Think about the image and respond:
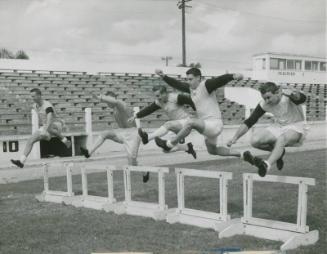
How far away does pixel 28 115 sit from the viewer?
2072 centimetres

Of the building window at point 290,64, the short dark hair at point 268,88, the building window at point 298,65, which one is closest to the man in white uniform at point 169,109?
the short dark hair at point 268,88

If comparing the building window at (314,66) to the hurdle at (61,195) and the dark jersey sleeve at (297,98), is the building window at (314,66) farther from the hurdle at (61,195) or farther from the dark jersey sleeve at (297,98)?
the dark jersey sleeve at (297,98)

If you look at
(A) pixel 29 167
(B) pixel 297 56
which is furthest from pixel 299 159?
(B) pixel 297 56

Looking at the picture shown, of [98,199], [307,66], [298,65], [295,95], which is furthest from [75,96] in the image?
[307,66]

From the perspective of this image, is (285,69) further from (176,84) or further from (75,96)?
(176,84)

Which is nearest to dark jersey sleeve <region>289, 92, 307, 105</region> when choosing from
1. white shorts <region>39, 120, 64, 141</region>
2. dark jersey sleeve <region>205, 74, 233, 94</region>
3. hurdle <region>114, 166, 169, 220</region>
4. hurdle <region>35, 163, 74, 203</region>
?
dark jersey sleeve <region>205, 74, 233, 94</region>

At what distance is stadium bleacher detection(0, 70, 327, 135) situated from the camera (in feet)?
68.3

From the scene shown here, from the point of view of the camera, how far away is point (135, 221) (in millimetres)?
9617

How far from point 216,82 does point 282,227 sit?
268 centimetres

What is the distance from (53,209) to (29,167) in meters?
7.22

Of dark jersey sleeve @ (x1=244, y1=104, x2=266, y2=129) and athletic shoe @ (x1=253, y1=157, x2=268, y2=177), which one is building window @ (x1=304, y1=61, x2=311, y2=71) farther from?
athletic shoe @ (x1=253, y1=157, x2=268, y2=177)

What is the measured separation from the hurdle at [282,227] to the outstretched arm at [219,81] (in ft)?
5.49

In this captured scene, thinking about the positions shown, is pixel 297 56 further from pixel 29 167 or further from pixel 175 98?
pixel 175 98

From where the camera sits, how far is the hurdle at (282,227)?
7543mm
